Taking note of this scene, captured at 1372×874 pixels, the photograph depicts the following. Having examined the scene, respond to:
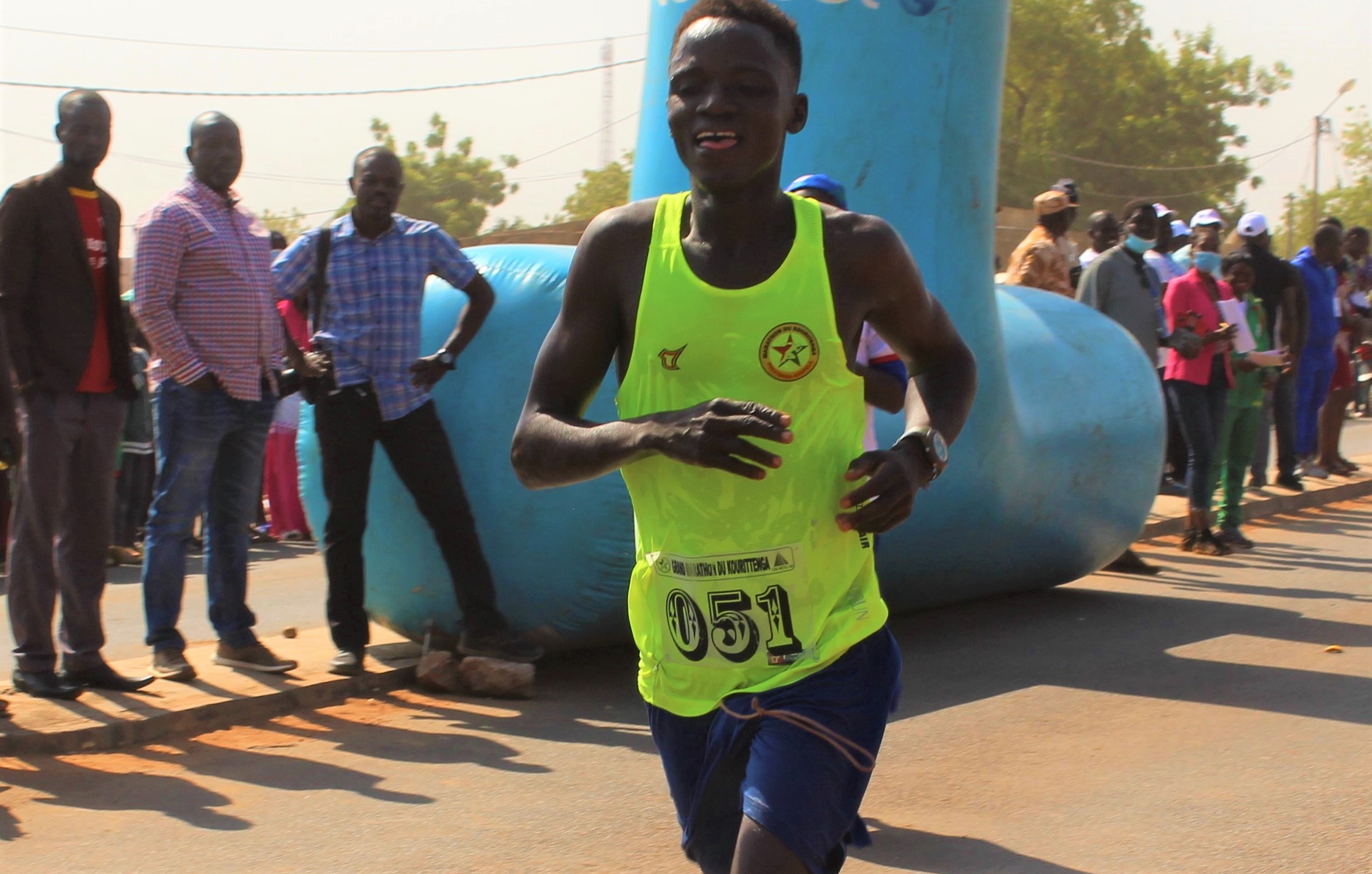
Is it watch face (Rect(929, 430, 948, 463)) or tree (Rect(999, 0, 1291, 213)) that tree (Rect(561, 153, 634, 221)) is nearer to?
tree (Rect(999, 0, 1291, 213))

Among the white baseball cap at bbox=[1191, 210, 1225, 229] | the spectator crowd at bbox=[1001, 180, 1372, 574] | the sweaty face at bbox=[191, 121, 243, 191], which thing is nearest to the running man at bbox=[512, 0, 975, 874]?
the sweaty face at bbox=[191, 121, 243, 191]

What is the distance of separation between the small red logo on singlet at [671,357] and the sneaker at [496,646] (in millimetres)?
3645

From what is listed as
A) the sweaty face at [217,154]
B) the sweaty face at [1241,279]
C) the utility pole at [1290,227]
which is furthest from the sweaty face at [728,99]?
the utility pole at [1290,227]

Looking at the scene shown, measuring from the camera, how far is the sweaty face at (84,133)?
571 centimetres

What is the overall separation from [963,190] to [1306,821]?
11.2 feet

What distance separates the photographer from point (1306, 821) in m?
4.47

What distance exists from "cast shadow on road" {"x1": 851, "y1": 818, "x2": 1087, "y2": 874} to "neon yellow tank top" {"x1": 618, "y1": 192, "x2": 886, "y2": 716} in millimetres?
1651

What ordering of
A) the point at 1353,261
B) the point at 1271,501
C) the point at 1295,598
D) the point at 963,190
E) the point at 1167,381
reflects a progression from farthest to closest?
the point at 1353,261, the point at 1271,501, the point at 1167,381, the point at 1295,598, the point at 963,190

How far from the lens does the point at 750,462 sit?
2.48 metres

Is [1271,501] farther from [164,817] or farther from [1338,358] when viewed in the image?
[164,817]

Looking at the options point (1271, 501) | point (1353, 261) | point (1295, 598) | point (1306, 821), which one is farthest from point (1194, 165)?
point (1306, 821)

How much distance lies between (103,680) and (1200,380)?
6395mm

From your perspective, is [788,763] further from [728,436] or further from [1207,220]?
[1207,220]

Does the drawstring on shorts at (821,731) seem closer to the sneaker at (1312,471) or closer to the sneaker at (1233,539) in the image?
the sneaker at (1233,539)
